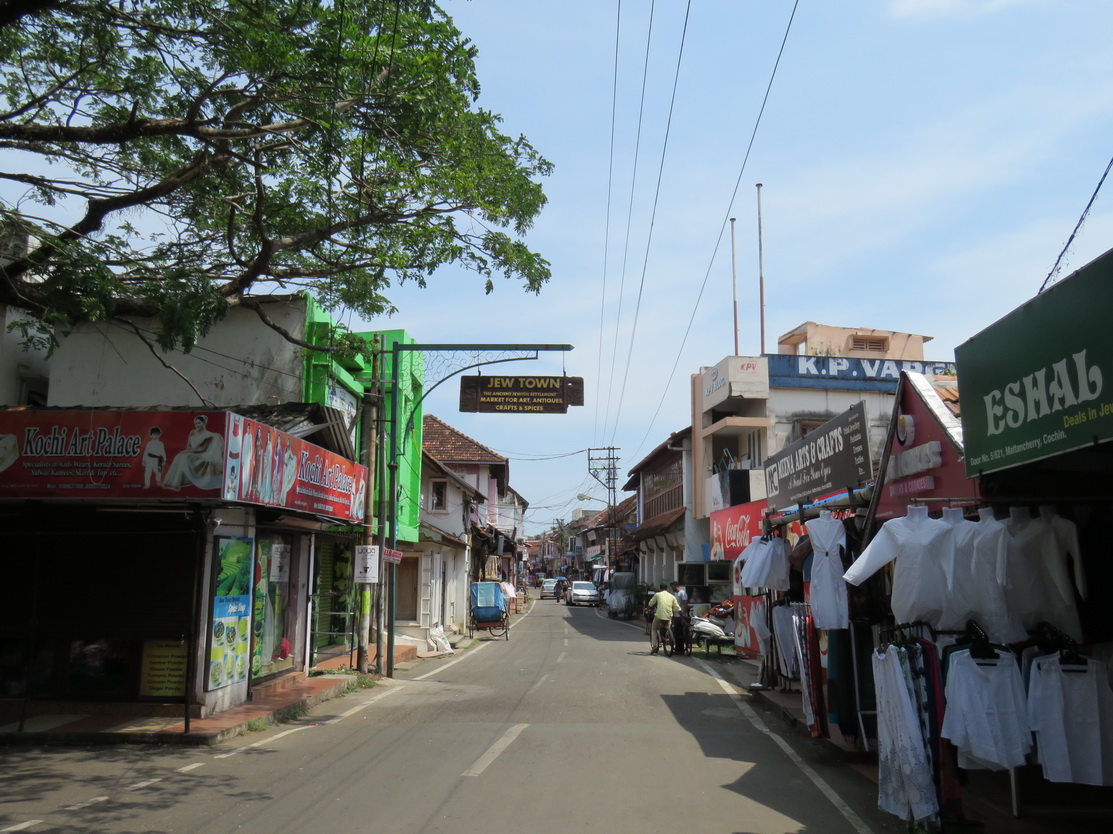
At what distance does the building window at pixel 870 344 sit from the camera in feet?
120

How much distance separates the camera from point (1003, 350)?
18.4 feet

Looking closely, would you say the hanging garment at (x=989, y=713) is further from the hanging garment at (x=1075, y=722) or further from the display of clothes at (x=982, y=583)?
the display of clothes at (x=982, y=583)

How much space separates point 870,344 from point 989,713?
32.6 m

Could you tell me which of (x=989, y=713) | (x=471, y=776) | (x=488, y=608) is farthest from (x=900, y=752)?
(x=488, y=608)

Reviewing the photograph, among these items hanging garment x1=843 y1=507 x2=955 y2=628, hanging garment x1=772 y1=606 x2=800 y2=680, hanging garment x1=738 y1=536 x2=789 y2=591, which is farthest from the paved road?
hanging garment x1=738 y1=536 x2=789 y2=591

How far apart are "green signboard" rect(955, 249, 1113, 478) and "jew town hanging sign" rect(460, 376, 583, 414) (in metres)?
10.2

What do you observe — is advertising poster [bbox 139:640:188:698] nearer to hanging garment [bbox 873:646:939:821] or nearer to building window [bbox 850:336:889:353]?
hanging garment [bbox 873:646:939:821]

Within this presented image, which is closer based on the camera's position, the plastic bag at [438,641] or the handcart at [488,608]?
the plastic bag at [438,641]

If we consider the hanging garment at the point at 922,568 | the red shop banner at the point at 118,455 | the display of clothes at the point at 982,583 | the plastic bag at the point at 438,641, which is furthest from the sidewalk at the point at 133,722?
the plastic bag at the point at 438,641

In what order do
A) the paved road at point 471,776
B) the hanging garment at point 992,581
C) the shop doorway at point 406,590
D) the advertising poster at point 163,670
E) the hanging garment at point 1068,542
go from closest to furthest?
the hanging garment at point 1068,542, the hanging garment at point 992,581, the paved road at point 471,776, the advertising poster at point 163,670, the shop doorway at point 406,590

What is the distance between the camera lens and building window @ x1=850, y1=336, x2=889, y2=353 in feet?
120

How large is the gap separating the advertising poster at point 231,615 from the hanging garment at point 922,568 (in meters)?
8.95

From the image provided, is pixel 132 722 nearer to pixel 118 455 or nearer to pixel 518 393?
pixel 118 455

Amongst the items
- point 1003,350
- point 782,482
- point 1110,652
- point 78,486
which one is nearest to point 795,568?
point 782,482
